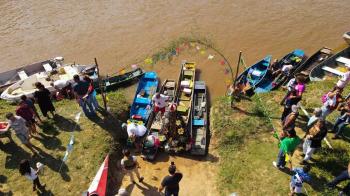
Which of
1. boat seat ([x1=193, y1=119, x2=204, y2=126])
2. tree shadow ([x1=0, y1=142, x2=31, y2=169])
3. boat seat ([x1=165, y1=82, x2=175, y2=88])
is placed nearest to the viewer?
tree shadow ([x1=0, y1=142, x2=31, y2=169])

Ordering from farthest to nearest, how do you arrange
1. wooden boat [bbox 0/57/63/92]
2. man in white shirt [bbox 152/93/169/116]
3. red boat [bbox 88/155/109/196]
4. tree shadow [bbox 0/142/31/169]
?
1. wooden boat [bbox 0/57/63/92]
2. man in white shirt [bbox 152/93/169/116]
3. tree shadow [bbox 0/142/31/169]
4. red boat [bbox 88/155/109/196]

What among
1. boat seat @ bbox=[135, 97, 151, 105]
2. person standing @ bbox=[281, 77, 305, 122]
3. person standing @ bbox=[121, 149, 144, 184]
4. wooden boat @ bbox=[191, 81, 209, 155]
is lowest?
wooden boat @ bbox=[191, 81, 209, 155]

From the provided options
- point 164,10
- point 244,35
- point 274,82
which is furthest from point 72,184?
point 164,10

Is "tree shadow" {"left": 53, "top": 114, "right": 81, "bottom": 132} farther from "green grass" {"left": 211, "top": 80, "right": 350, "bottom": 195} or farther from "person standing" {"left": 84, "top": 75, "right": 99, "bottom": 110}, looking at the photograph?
"green grass" {"left": 211, "top": 80, "right": 350, "bottom": 195}

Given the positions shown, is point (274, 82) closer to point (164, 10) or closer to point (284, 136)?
point (284, 136)

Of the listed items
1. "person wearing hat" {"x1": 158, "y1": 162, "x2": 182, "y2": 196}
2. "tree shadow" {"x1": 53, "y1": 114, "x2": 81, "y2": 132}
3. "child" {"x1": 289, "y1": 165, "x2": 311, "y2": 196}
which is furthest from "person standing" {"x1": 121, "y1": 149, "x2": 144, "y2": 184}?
"child" {"x1": 289, "y1": 165, "x2": 311, "y2": 196}

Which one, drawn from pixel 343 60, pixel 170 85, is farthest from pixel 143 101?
pixel 343 60

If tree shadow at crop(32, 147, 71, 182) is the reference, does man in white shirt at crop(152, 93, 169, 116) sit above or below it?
above
